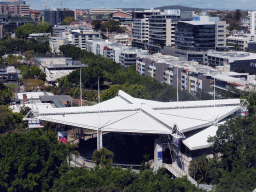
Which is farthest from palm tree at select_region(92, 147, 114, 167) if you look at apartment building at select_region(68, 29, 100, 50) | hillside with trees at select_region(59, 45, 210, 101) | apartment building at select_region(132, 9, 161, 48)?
apartment building at select_region(68, 29, 100, 50)

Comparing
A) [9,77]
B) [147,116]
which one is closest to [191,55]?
[9,77]

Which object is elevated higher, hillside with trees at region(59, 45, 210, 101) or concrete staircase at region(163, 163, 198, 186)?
hillside with trees at region(59, 45, 210, 101)

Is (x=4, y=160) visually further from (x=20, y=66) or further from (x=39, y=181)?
(x=20, y=66)

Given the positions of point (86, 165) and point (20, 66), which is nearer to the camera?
point (86, 165)

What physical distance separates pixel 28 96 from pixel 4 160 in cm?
2431

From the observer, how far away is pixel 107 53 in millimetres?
83000

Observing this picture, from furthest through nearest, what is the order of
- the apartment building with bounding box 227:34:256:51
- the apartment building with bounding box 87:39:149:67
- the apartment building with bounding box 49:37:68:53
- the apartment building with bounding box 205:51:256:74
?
1. the apartment building with bounding box 49:37:68:53
2. the apartment building with bounding box 227:34:256:51
3. the apartment building with bounding box 87:39:149:67
4. the apartment building with bounding box 205:51:256:74

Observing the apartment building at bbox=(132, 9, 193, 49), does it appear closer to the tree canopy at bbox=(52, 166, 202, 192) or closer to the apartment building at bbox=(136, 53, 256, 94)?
the apartment building at bbox=(136, 53, 256, 94)

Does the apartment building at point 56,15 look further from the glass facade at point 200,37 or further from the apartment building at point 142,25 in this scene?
the glass facade at point 200,37

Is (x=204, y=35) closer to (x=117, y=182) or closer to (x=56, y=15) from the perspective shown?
(x=117, y=182)

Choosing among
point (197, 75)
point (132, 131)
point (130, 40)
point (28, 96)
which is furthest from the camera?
point (130, 40)

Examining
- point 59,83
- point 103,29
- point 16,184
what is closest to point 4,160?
point 16,184

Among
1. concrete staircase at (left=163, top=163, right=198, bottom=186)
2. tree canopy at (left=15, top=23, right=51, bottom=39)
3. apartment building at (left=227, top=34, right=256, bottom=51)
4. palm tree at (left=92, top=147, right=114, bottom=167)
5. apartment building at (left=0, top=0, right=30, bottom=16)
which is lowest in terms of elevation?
concrete staircase at (left=163, top=163, right=198, bottom=186)

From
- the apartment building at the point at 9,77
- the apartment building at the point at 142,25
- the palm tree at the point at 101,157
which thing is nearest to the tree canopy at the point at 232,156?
the palm tree at the point at 101,157
